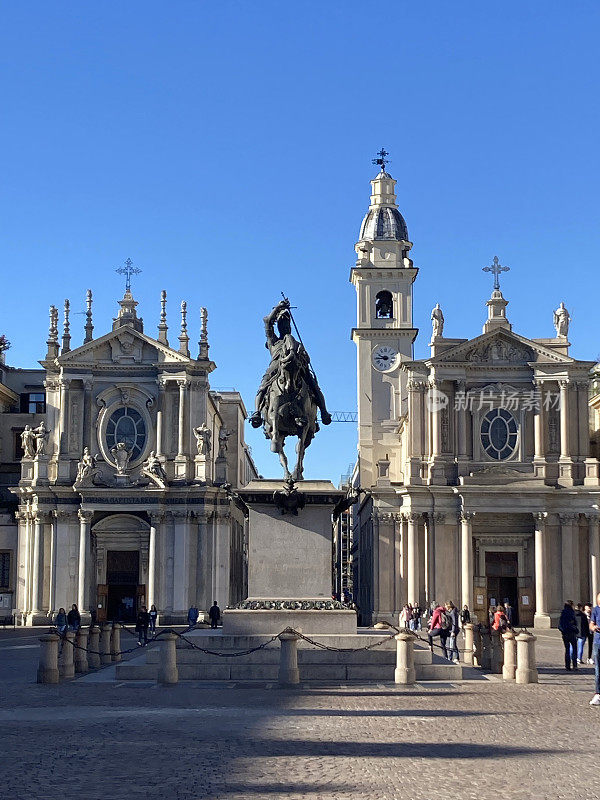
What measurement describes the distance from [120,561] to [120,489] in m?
4.89

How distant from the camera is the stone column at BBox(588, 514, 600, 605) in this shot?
6656 centimetres

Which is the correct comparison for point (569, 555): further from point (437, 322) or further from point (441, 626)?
point (441, 626)

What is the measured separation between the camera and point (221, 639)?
28.2 metres

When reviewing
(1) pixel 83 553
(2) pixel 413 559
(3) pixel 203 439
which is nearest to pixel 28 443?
(1) pixel 83 553

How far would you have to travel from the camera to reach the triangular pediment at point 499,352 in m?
68.9

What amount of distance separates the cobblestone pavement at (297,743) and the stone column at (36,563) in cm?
4348

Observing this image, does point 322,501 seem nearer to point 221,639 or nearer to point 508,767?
point 221,639

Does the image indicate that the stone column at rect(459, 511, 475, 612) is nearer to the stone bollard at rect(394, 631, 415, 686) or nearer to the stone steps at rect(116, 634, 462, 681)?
the stone steps at rect(116, 634, 462, 681)

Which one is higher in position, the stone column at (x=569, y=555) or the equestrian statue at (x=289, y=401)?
the equestrian statue at (x=289, y=401)

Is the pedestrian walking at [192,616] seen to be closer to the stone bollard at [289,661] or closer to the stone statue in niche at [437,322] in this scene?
the stone statue in niche at [437,322]

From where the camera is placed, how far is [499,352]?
6962 cm

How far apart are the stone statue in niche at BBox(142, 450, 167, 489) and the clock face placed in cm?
1766

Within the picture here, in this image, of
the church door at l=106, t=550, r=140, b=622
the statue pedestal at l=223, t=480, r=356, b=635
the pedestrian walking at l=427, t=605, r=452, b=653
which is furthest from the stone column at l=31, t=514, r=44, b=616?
the statue pedestal at l=223, t=480, r=356, b=635

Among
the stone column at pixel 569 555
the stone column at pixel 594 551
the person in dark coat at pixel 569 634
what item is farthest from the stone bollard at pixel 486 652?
the stone column at pixel 594 551
